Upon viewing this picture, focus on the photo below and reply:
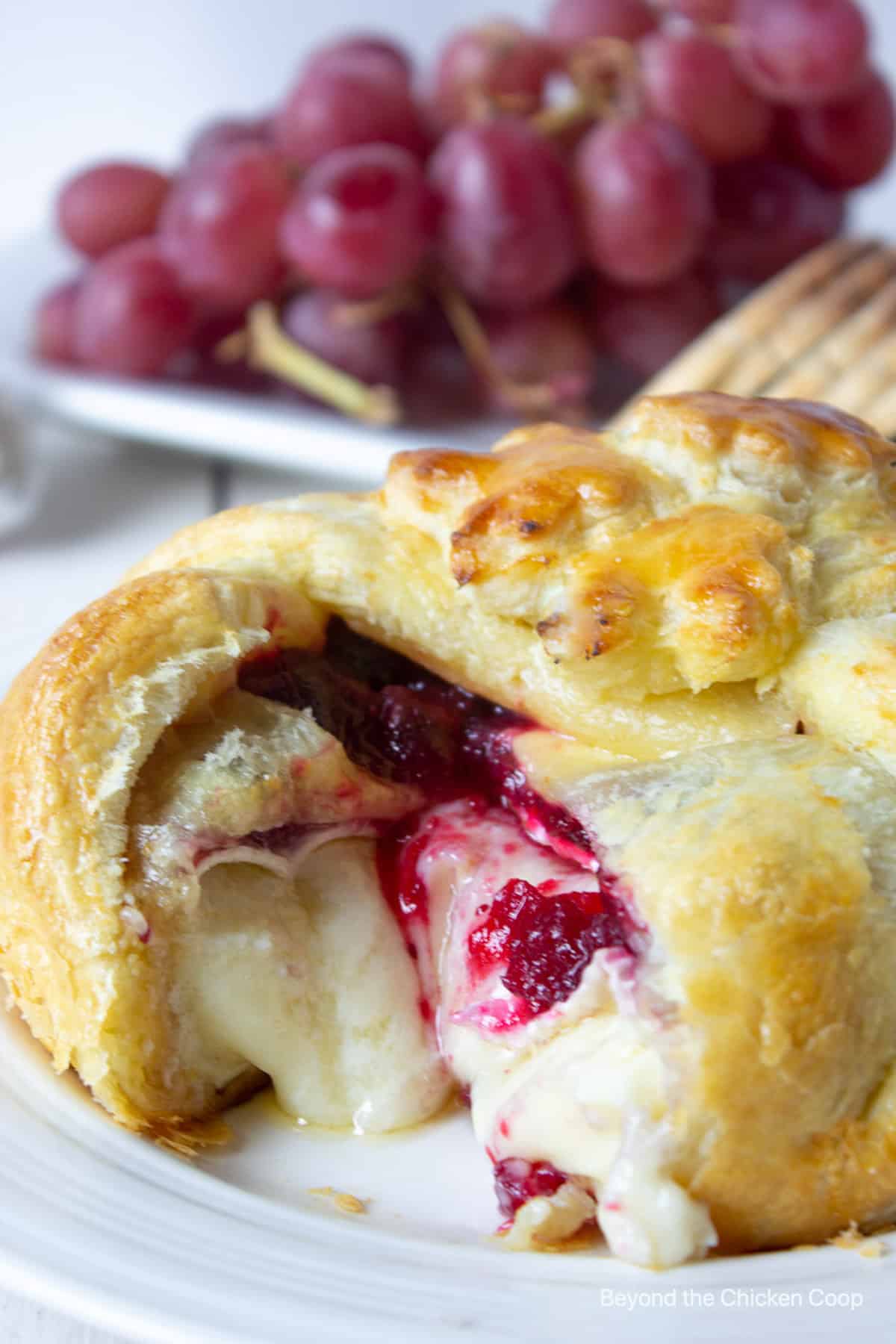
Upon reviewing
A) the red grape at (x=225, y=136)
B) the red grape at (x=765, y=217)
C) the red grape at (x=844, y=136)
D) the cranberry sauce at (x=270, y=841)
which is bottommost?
the red grape at (x=765, y=217)

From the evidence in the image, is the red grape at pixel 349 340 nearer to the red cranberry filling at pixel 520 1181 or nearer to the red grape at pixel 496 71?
the red grape at pixel 496 71

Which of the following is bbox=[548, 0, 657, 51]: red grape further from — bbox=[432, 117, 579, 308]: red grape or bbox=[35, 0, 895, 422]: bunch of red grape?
bbox=[432, 117, 579, 308]: red grape

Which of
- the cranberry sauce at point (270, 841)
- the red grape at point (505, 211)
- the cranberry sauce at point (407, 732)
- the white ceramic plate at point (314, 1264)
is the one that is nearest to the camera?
the white ceramic plate at point (314, 1264)

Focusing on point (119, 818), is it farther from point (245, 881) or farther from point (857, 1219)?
point (857, 1219)

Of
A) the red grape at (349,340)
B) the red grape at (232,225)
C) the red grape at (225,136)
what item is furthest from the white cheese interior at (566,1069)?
the red grape at (225,136)

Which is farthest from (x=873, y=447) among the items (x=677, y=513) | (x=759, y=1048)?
(x=759, y=1048)

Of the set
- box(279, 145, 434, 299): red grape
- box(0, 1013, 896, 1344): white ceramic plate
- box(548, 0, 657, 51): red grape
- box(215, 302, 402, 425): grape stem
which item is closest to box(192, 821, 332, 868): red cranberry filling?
box(0, 1013, 896, 1344): white ceramic plate

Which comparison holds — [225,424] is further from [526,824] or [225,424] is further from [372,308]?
[526,824]

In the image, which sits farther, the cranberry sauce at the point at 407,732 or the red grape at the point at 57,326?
the red grape at the point at 57,326
